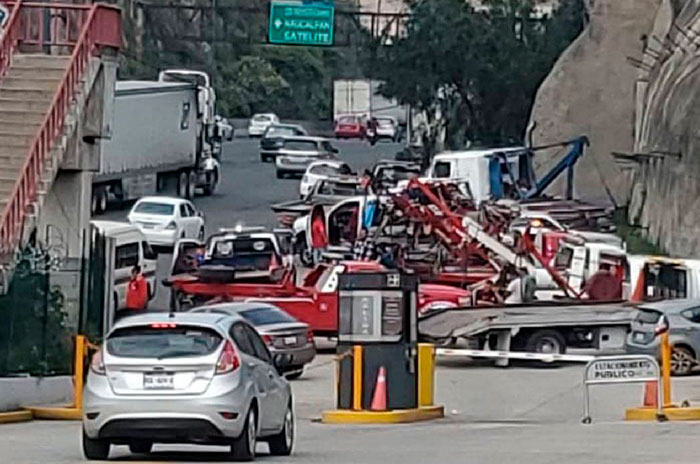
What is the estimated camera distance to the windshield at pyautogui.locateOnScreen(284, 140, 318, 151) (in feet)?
266

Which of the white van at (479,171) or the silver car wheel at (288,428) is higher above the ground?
the white van at (479,171)

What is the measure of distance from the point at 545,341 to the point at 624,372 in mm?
10283

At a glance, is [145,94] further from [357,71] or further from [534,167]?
[357,71]

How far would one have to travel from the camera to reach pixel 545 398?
1244 inches

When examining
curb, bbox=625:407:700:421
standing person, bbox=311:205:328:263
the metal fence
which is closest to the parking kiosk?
curb, bbox=625:407:700:421

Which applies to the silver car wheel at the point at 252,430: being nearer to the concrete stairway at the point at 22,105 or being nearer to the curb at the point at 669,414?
the curb at the point at 669,414

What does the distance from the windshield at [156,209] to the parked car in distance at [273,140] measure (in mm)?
28916

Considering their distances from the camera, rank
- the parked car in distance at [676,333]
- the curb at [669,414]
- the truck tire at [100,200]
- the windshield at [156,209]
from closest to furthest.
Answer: the curb at [669,414] < the parked car in distance at [676,333] < the windshield at [156,209] < the truck tire at [100,200]

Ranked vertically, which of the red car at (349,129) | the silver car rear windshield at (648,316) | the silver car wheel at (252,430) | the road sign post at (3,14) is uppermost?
the road sign post at (3,14)

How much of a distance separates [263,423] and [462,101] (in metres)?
65.2

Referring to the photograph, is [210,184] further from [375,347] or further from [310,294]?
[375,347]

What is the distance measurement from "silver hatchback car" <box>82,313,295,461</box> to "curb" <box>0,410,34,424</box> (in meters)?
7.35

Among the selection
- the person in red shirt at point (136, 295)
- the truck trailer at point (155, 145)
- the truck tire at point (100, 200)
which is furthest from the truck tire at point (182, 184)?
the person in red shirt at point (136, 295)

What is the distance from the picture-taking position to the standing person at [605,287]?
4003 cm
